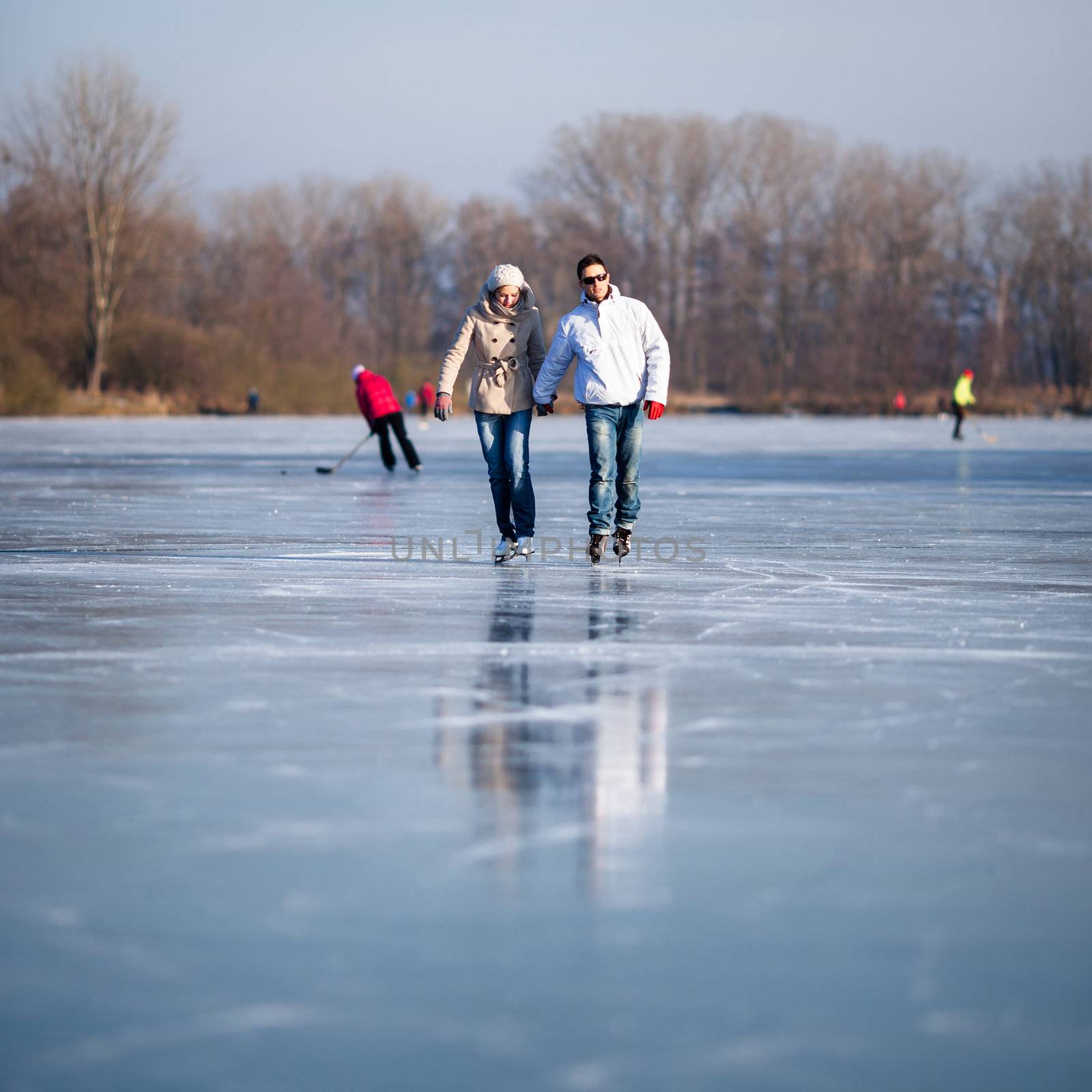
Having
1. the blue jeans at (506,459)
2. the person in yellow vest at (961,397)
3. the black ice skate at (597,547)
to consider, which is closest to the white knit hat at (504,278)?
the blue jeans at (506,459)

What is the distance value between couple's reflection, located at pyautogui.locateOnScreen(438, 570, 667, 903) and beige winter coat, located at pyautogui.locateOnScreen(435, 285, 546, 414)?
9.36ft

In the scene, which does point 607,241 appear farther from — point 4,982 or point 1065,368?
point 4,982

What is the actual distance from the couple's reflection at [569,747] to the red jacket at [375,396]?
527 inches

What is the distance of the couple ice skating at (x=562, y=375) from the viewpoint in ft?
33.6

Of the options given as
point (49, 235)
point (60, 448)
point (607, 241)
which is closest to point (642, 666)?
point (60, 448)

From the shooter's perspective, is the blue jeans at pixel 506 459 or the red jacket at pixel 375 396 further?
the red jacket at pixel 375 396

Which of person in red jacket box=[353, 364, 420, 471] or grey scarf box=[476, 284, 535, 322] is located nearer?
grey scarf box=[476, 284, 535, 322]

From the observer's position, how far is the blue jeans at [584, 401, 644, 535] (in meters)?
10.3

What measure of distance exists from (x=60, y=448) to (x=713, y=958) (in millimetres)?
27536

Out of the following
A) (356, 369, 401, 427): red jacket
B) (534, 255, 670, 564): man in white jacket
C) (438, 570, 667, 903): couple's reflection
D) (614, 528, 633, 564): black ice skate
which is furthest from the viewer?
(356, 369, 401, 427): red jacket

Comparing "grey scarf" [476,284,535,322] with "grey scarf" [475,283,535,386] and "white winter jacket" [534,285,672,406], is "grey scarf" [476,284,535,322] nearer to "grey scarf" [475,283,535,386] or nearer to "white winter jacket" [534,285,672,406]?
"grey scarf" [475,283,535,386]

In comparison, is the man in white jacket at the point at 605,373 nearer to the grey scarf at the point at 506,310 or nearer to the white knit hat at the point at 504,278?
the grey scarf at the point at 506,310

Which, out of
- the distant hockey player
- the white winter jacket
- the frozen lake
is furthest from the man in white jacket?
the distant hockey player

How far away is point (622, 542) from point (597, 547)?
37 cm
